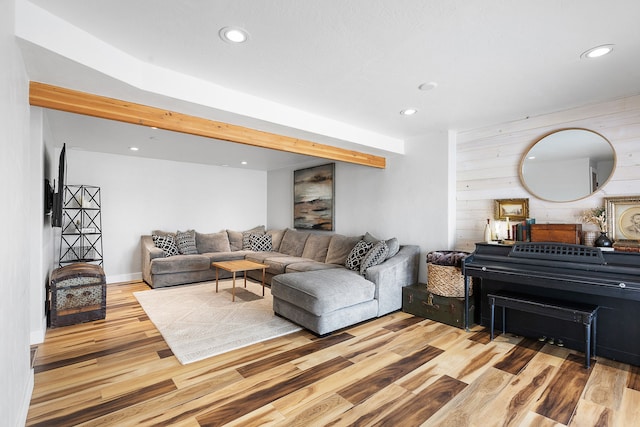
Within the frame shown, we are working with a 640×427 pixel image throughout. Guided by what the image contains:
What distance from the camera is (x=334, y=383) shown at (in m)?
2.23

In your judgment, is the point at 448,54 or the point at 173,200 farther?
the point at 173,200

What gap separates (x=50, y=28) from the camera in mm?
1701

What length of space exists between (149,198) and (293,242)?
9.22 ft

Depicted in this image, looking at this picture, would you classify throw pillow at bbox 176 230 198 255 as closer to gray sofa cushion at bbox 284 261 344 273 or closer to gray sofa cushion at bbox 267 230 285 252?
gray sofa cushion at bbox 267 230 285 252

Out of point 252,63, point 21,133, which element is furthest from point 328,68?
point 21,133

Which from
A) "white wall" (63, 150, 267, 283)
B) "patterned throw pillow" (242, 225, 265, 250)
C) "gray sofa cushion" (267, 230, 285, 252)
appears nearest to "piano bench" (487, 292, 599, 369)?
"gray sofa cushion" (267, 230, 285, 252)

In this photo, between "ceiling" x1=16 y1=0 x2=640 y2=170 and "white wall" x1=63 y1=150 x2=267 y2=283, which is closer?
"ceiling" x1=16 y1=0 x2=640 y2=170

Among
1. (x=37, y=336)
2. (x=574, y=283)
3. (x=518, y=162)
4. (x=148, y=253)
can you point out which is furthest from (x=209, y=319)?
(x=518, y=162)

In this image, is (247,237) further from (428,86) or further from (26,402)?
(428,86)

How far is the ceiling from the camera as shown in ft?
5.44

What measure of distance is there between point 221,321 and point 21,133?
2.43 m

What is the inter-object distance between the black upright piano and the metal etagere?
5573 mm

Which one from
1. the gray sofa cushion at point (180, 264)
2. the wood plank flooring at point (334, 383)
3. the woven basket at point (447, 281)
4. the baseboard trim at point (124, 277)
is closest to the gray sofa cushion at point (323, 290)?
the wood plank flooring at point (334, 383)

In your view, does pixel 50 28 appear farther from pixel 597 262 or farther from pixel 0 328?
pixel 597 262
